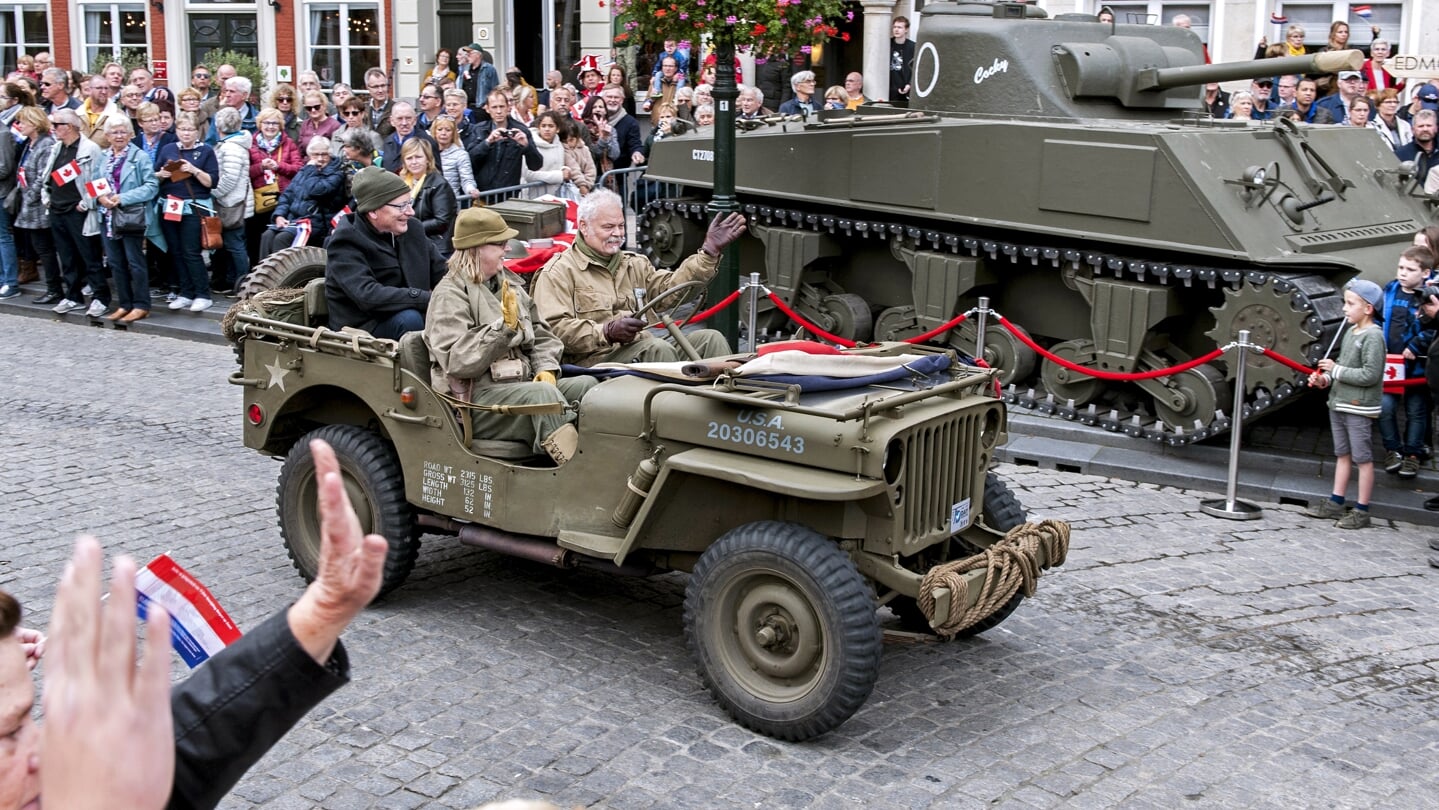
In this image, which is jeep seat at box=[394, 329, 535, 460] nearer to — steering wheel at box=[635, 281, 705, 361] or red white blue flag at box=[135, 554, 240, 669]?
steering wheel at box=[635, 281, 705, 361]

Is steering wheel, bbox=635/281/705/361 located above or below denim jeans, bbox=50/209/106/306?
above

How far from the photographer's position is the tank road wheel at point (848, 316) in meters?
13.6

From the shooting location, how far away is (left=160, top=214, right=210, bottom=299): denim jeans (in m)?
15.0

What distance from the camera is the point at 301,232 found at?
13992mm

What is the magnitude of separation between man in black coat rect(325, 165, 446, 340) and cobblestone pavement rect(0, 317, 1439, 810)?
4.22 feet

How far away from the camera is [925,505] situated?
620 cm

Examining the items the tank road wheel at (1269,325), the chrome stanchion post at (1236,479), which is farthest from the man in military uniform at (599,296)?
the tank road wheel at (1269,325)

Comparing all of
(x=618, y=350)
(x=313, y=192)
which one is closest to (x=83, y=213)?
(x=313, y=192)

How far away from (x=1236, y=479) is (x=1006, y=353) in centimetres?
263

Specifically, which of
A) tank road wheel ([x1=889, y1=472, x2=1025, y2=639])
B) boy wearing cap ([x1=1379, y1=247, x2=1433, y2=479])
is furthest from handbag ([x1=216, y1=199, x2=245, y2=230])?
boy wearing cap ([x1=1379, y1=247, x2=1433, y2=479])

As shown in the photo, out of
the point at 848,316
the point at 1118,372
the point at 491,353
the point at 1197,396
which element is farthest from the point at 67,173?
the point at 1197,396

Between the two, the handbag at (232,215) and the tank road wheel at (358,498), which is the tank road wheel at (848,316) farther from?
the tank road wheel at (358,498)

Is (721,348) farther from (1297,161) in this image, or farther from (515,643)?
(1297,161)

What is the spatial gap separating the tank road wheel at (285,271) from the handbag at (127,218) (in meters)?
6.72
